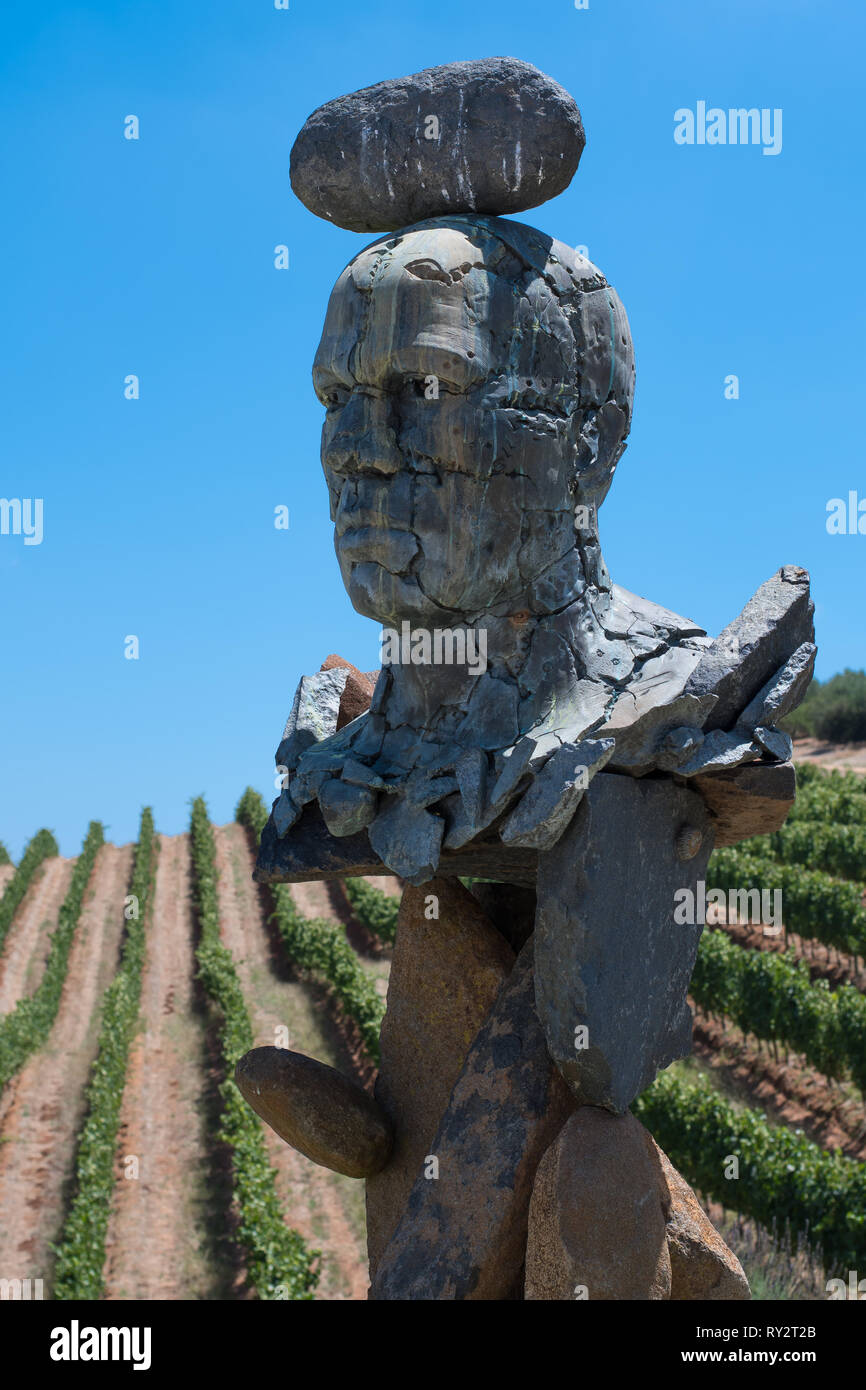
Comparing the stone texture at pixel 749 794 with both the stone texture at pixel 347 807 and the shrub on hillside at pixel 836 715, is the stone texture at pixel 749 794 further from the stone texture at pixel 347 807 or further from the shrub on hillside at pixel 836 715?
the shrub on hillside at pixel 836 715

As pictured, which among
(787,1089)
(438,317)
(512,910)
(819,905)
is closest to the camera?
(438,317)

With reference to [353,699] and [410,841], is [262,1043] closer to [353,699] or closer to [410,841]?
[353,699]

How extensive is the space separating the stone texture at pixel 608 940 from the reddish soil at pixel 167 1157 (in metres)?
5.53

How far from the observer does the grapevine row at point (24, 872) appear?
2882cm

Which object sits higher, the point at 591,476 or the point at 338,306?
the point at 338,306

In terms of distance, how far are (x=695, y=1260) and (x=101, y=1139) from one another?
44.5 feet

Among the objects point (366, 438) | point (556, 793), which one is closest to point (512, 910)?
point (556, 793)

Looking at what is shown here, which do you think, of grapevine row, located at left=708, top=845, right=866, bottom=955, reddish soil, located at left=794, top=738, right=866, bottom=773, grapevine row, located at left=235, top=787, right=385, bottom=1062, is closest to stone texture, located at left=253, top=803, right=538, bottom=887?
grapevine row, located at left=235, top=787, right=385, bottom=1062

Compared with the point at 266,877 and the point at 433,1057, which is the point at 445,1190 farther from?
the point at 266,877

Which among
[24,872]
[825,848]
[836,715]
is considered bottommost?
[24,872]

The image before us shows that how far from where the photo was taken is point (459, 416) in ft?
16.7

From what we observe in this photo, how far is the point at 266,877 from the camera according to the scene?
20.4 ft

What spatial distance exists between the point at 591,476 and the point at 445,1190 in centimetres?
323
